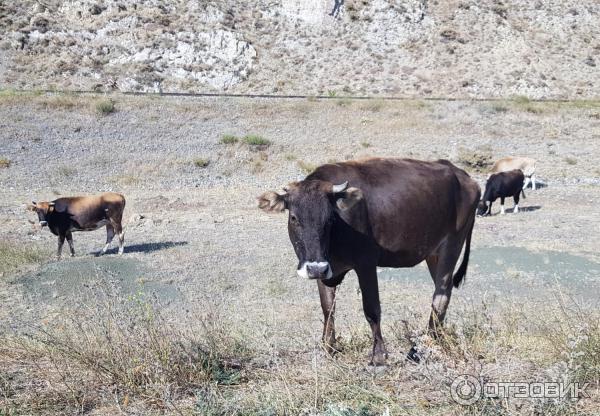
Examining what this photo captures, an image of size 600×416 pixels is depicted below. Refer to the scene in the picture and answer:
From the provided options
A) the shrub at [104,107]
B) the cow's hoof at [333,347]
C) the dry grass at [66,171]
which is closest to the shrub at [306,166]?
the dry grass at [66,171]

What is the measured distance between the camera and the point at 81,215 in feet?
53.1

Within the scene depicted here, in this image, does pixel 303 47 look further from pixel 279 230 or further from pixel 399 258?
pixel 399 258

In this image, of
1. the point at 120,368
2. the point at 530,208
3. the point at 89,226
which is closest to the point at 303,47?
the point at 530,208

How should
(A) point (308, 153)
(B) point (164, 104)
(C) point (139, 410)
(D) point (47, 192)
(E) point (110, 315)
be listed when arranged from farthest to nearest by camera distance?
(B) point (164, 104) → (A) point (308, 153) → (D) point (47, 192) → (E) point (110, 315) → (C) point (139, 410)

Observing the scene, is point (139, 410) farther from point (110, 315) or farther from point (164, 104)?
point (164, 104)

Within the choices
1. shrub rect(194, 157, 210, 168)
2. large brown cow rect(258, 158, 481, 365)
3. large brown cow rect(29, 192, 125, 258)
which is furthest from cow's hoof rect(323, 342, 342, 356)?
shrub rect(194, 157, 210, 168)

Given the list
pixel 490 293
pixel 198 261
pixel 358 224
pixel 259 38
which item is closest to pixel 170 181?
pixel 198 261

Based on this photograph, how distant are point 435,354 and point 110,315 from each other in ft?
8.91

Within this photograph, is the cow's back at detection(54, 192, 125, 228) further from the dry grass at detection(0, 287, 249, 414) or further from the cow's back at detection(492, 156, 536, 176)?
the cow's back at detection(492, 156, 536, 176)

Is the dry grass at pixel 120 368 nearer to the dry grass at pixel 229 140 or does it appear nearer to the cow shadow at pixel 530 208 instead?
the cow shadow at pixel 530 208

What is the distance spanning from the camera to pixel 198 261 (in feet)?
48.5

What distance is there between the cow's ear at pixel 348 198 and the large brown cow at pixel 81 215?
11.6 m

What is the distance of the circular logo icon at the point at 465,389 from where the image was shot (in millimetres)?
4248

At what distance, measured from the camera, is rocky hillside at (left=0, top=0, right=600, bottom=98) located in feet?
160
